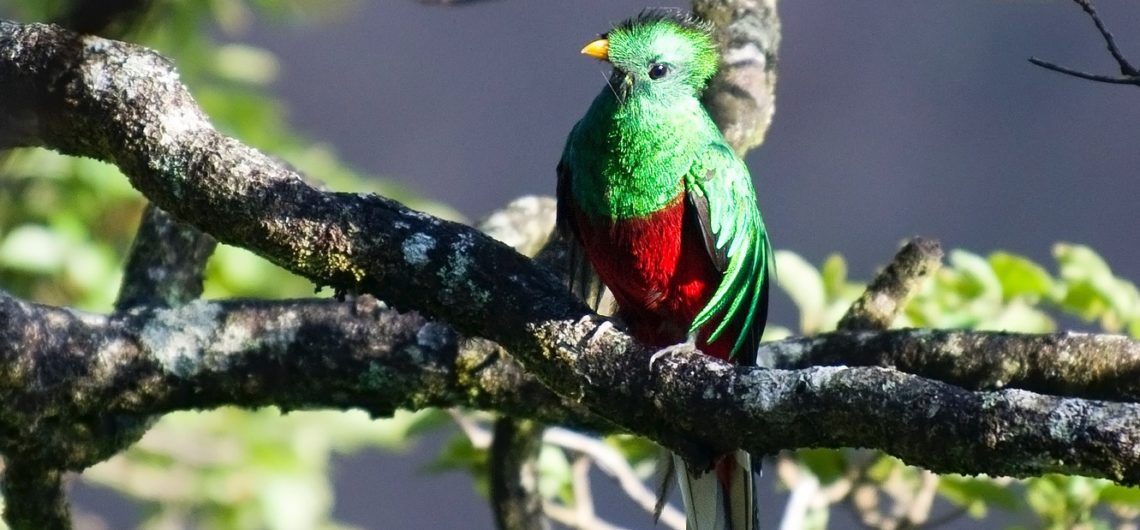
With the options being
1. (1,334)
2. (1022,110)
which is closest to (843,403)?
(1,334)

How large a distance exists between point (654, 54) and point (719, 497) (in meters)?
1.10

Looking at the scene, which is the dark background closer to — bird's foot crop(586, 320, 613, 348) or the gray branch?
the gray branch

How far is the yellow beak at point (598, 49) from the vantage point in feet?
10.4

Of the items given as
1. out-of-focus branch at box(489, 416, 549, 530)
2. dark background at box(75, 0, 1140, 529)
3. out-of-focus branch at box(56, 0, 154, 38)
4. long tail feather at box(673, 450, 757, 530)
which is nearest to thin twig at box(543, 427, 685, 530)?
out-of-focus branch at box(489, 416, 549, 530)

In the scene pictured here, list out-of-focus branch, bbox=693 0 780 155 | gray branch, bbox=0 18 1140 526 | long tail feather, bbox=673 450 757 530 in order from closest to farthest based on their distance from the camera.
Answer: gray branch, bbox=0 18 1140 526 < long tail feather, bbox=673 450 757 530 < out-of-focus branch, bbox=693 0 780 155

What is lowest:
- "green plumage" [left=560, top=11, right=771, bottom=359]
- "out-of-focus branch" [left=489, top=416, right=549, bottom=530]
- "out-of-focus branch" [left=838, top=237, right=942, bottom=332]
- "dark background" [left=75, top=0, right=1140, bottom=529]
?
"out-of-focus branch" [left=489, top=416, right=549, bottom=530]

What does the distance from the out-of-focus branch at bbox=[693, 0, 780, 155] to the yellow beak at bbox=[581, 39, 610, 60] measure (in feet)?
1.68

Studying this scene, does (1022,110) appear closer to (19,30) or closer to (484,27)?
(484,27)

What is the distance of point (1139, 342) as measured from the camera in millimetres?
2861

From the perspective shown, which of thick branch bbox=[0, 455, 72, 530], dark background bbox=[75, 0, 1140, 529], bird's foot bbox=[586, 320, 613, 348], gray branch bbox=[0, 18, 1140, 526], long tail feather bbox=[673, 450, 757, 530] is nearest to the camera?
gray branch bbox=[0, 18, 1140, 526]

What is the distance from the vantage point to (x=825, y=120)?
10062 millimetres

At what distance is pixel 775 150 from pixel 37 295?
637 cm

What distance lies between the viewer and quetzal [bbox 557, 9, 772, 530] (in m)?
3.14

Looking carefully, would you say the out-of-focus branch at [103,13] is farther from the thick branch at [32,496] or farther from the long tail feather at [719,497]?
the long tail feather at [719,497]
